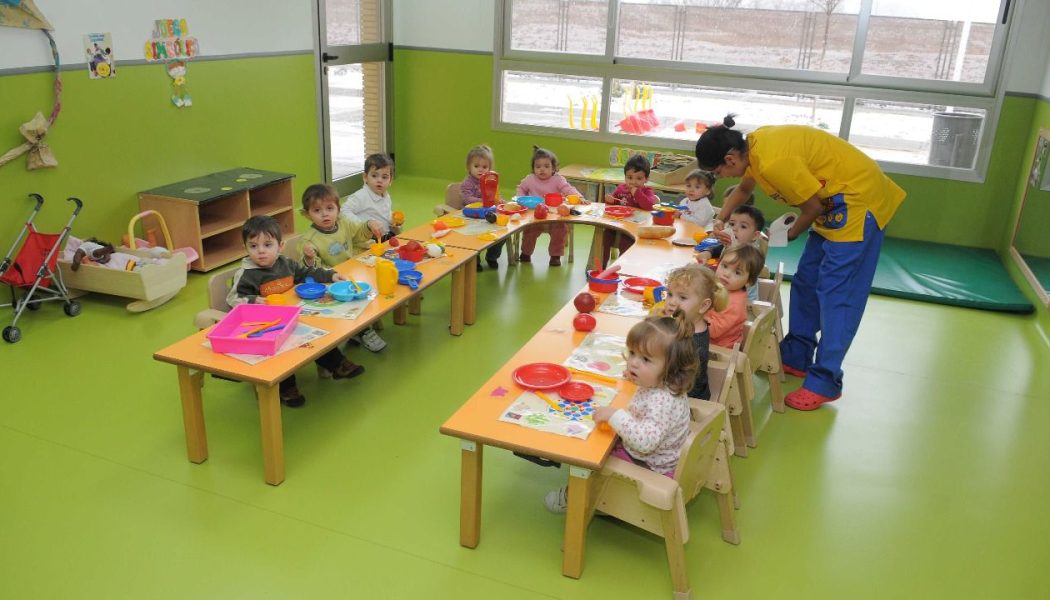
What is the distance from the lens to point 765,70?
815cm

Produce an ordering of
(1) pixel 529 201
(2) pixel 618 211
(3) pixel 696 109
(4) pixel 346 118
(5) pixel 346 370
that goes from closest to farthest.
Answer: (5) pixel 346 370, (2) pixel 618 211, (1) pixel 529 201, (3) pixel 696 109, (4) pixel 346 118

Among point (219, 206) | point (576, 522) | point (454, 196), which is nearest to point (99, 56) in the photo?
point (219, 206)

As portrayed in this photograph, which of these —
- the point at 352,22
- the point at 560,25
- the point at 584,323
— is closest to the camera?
the point at 584,323

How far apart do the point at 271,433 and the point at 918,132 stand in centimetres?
712

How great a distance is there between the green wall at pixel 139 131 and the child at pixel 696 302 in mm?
4516

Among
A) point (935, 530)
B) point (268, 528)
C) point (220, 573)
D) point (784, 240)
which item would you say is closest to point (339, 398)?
point (268, 528)

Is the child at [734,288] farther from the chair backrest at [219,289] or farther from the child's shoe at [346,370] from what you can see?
the chair backrest at [219,289]

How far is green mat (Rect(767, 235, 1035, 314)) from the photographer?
6406mm

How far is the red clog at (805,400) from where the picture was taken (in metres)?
4.57

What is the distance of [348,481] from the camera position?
370cm

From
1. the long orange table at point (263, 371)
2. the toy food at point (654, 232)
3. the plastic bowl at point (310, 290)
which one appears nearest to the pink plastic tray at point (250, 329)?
the long orange table at point (263, 371)

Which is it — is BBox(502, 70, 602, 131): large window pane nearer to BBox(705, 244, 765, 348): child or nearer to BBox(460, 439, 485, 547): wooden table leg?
BBox(705, 244, 765, 348): child

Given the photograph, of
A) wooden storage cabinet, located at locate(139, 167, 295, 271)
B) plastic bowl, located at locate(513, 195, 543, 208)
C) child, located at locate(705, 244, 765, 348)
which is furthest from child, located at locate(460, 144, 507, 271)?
child, located at locate(705, 244, 765, 348)

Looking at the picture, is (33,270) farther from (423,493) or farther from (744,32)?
(744,32)
